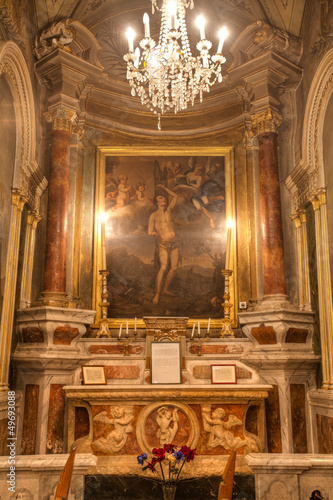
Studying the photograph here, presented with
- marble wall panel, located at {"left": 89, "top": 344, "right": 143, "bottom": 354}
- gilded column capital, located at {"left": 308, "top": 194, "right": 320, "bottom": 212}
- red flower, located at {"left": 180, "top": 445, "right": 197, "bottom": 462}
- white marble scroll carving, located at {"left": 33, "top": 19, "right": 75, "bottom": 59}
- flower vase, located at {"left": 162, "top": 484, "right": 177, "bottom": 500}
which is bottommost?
flower vase, located at {"left": 162, "top": 484, "right": 177, "bottom": 500}

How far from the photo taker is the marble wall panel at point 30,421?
649 centimetres

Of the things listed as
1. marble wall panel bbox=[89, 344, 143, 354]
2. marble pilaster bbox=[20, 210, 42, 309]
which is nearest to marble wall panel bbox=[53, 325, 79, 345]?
marble wall panel bbox=[89, 344, 143, 354]

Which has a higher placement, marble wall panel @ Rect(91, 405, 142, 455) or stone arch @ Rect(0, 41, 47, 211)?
stone arch @ Rect(0, 41, 47, 211)

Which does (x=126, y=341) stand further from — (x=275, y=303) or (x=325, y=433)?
(x=325, y=433)

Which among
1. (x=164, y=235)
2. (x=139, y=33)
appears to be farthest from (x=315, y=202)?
(x=139, y=33)

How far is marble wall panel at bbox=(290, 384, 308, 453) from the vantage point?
21.2ft

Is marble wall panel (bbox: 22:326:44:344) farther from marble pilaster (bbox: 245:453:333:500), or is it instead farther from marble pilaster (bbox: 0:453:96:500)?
marble pilaster (bbox: 245:453:333:500)

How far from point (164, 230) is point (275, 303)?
2.50 metres

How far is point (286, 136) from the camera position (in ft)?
26.9

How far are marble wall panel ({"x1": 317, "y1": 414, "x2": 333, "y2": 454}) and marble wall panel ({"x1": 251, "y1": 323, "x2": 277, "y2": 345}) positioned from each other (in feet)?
3.84

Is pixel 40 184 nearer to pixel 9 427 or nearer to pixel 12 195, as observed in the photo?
pixel 12 195

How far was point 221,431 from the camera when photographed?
5863mm

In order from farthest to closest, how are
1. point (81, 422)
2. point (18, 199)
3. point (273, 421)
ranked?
point (18, 199) → point (273, 421) → point (81, 422)

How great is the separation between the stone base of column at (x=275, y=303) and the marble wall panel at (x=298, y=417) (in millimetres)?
1098
